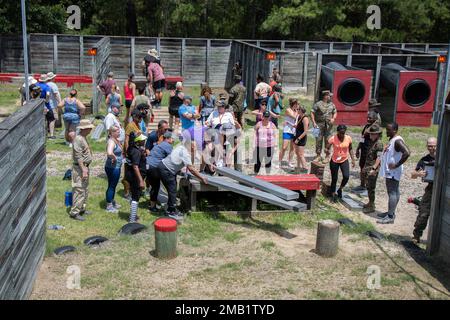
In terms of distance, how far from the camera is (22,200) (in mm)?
6598

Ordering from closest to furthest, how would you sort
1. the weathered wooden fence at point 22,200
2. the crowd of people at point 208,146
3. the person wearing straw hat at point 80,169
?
the weathered wooden fence at point 22,200 < the person wearing straw hat at point 80,169 < the crowd of people at point 208,146

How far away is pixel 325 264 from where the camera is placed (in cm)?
809

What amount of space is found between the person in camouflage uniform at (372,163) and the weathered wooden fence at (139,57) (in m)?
12.5

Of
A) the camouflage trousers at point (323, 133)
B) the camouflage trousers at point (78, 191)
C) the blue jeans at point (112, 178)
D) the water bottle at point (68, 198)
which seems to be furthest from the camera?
the camouflage trousers at point (323, 133)

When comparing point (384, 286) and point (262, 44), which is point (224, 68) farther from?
point (384, 286)

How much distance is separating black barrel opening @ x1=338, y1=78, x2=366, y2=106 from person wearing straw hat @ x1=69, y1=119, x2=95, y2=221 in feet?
32.0

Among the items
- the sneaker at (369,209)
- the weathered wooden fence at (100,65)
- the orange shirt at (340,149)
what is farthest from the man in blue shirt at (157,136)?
the weathered wooden fence at (100,65)

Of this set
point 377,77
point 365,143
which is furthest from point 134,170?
point 377,77

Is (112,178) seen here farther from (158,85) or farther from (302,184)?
(158,85)

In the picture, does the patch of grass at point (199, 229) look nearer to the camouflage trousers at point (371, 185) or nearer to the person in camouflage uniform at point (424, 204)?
the camouflage trousers at point (371, 185)

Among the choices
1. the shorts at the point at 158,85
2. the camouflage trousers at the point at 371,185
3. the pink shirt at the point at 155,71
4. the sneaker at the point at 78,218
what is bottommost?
the sneaker at the point at 78,218

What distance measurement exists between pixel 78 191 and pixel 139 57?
1591cm

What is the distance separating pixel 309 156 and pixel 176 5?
19.7m

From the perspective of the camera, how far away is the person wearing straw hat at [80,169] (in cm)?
916
